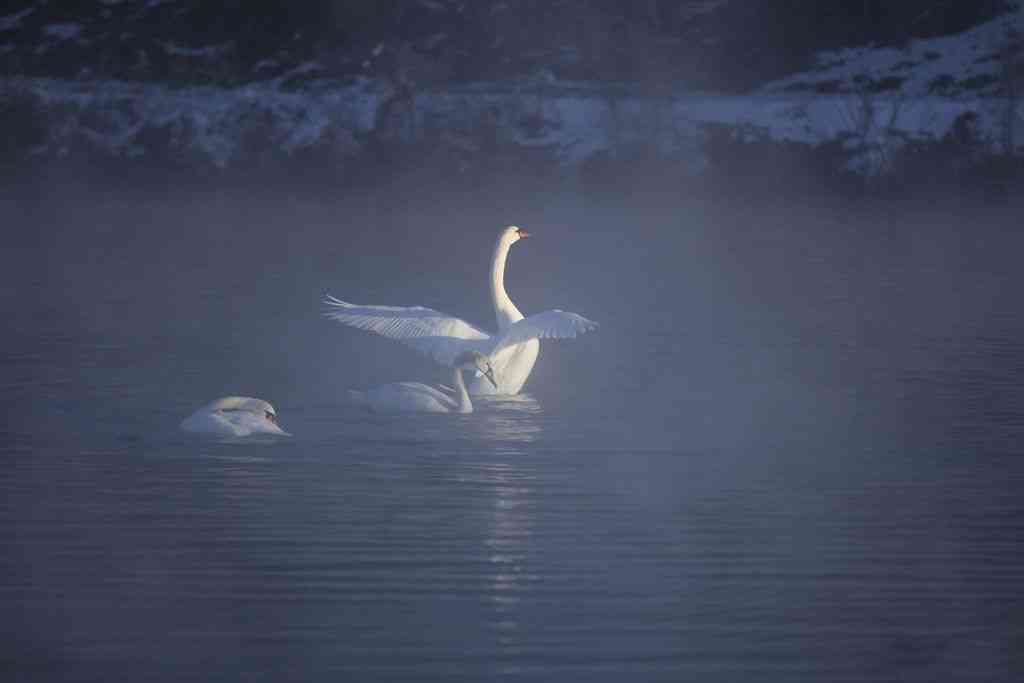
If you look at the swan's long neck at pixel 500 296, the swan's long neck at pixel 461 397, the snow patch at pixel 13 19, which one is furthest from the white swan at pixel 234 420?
the snow patch at pixel 13 19

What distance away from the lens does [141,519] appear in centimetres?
934

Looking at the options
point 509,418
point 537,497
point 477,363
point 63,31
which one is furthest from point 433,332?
point 63,31

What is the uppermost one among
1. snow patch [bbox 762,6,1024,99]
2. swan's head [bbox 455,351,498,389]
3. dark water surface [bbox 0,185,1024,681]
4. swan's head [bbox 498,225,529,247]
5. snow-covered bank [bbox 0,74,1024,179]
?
snow patch [bbox 762,6,1024,99]

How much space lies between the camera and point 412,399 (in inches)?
495

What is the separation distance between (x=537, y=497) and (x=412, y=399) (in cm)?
267

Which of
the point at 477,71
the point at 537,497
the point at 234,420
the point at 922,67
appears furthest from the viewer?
the point at 477,71

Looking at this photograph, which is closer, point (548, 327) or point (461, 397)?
point (461, 397)

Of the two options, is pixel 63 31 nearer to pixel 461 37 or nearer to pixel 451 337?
pixel 461 37

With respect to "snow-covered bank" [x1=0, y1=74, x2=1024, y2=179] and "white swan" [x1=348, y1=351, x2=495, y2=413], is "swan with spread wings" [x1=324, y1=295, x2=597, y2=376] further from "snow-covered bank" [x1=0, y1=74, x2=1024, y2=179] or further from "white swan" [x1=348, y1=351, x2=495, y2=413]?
"snow-covered bank" [x1=0, y1=74, x2=1024, y2=179]

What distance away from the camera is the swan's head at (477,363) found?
13211mm

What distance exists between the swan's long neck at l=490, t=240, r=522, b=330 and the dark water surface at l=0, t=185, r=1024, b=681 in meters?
0.58

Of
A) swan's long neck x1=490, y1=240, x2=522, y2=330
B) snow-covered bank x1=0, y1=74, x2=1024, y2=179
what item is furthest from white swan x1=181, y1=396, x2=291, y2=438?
snow-covered bank x1=0, y1=74, x2=1024, y2=179

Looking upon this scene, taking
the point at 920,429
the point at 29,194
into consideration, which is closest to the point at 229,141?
the point at 29,194

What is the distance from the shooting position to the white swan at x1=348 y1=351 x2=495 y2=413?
12.6 meters
